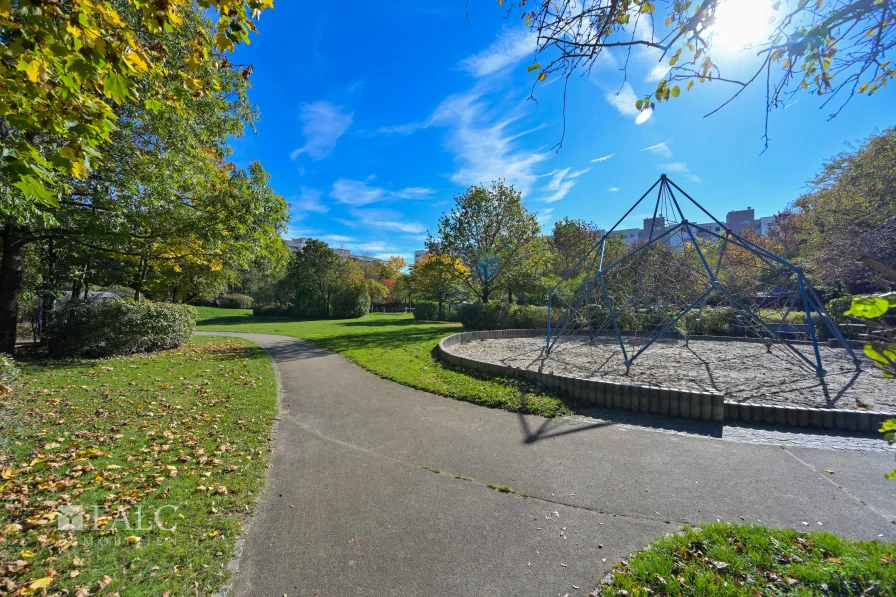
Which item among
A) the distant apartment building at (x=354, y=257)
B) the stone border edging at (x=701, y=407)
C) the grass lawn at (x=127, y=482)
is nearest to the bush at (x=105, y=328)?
the grass lawn at (x=127, y=482)


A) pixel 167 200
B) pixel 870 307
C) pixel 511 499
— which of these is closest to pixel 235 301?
pixel 167 200

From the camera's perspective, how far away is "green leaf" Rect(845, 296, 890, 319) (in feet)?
4.00

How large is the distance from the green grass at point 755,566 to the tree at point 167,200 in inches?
Result: 399

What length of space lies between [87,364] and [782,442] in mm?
15235

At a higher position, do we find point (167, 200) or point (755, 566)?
point (167, 200)

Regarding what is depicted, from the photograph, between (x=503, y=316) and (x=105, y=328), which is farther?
(x=503, y=316)

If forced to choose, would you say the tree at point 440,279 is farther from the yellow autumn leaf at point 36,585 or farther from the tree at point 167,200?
the yellow autumn leaf at point 36,585

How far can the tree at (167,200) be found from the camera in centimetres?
848

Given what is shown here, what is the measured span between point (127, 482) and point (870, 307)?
5756 mm

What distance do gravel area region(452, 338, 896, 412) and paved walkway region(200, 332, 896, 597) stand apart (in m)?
2.01

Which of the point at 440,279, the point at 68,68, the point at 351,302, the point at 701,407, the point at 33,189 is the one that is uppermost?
the point at 440,279

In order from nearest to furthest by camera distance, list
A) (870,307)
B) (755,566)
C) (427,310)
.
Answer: (870,307), (755,566), (427,310)

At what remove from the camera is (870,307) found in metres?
1.26

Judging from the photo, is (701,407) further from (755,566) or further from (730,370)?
(730,370)
